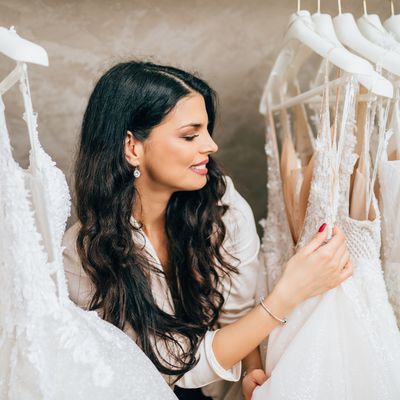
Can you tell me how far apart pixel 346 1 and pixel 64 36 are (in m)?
0.74

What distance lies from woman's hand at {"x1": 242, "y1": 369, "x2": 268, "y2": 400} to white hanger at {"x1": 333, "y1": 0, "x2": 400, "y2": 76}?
612mm

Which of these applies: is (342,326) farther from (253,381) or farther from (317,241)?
(253,381)

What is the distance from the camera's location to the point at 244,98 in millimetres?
1338

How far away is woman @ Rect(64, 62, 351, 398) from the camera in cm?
90

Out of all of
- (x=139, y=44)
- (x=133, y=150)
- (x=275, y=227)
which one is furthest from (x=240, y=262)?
(x=139, y=44)

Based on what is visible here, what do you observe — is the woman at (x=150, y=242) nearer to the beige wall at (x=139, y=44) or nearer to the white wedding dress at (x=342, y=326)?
the white wedding dress at (x=342, y=326)

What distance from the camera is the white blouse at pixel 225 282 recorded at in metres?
0.94

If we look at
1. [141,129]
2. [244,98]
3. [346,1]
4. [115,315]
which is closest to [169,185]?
[141,129]

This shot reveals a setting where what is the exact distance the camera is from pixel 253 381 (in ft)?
3.21

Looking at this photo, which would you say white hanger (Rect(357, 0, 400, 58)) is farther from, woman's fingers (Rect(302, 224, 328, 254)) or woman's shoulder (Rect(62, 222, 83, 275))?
woman's shoulder (Rect(62, 222, 83, 275))

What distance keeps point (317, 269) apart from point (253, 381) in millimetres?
294

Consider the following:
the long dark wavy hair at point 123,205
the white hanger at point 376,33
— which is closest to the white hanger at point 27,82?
the long dark wavy hair at point 123,205

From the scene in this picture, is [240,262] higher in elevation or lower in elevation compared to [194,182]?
lower

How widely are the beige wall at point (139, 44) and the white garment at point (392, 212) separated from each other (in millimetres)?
547
